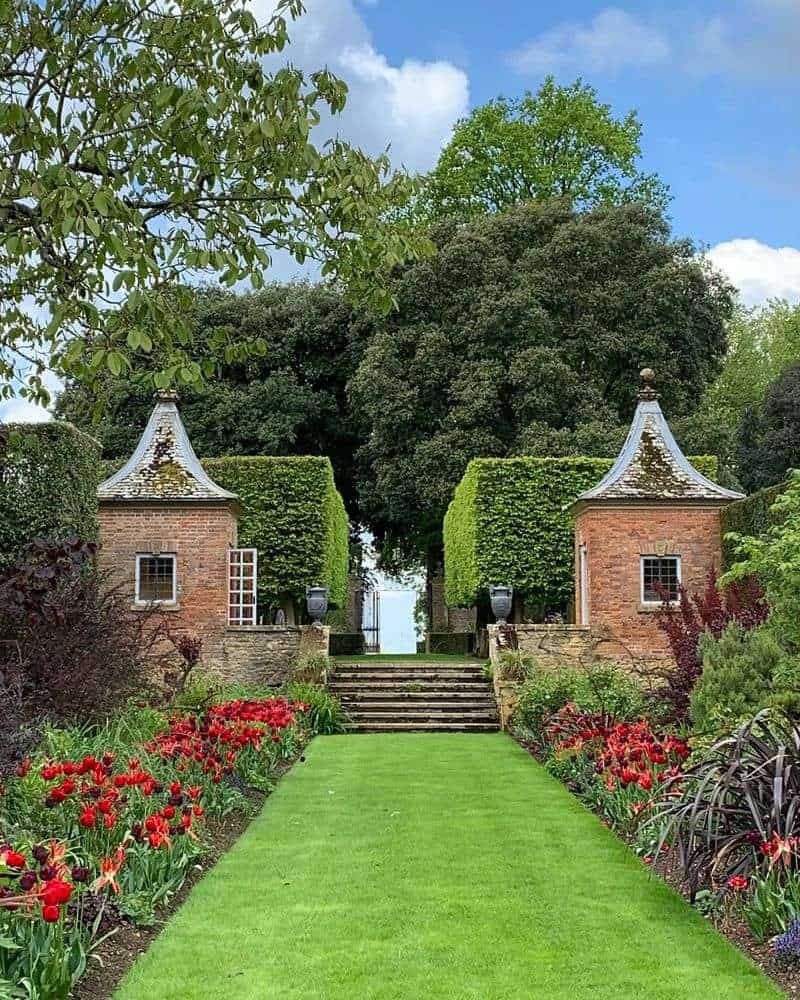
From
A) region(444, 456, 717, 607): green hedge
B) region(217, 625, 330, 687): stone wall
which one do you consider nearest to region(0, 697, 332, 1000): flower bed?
region(217, 625, 330, 687): stone wall

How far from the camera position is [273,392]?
31453 millimetres

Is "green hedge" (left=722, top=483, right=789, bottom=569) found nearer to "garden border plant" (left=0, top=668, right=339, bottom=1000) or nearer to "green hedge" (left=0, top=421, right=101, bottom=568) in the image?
"garden border plant" (left=0, top=668, right=339, bottom=1000)

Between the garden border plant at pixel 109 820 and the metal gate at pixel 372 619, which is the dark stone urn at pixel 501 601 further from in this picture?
the metal gate at pixel 372 619

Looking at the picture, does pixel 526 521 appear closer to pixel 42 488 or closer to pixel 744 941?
pixel 42 488

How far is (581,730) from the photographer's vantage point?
11.2 metres

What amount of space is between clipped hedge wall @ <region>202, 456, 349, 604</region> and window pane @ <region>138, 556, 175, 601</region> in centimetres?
304

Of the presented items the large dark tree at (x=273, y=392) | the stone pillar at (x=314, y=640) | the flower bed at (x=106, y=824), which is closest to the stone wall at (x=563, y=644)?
the stone pillar at (x=314, y=640)

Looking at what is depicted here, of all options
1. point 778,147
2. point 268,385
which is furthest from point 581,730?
point 268,385

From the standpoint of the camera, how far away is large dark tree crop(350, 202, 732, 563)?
28719mm

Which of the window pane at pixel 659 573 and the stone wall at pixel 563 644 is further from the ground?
the window pane at pixel 659 573

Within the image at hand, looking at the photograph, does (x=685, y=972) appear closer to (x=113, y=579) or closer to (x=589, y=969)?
(x=589, y=969)

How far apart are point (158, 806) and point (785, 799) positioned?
3971 millimetres

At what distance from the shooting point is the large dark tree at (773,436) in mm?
34500

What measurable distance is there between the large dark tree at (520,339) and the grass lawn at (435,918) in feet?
63.6
